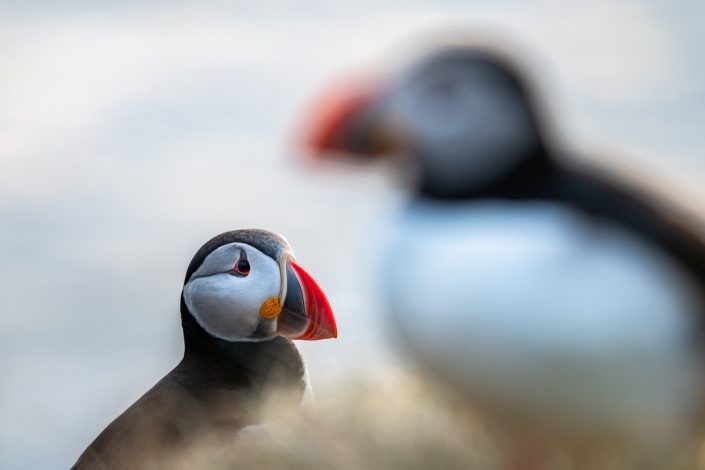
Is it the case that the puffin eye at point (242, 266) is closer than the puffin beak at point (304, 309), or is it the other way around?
the puffin beak at point (304, 309)

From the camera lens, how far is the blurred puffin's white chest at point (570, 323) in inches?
174

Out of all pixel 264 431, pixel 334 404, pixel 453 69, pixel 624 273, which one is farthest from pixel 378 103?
pixel 264 431


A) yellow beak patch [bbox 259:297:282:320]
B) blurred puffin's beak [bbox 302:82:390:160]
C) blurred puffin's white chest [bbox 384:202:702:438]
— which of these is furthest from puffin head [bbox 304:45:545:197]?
yellow beak patch [bbox 259:297:282:320]

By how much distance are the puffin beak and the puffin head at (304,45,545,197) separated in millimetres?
585

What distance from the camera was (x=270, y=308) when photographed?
4.91 metres

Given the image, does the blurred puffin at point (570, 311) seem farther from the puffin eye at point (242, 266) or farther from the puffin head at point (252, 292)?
the puffin eye at point (242, 266)

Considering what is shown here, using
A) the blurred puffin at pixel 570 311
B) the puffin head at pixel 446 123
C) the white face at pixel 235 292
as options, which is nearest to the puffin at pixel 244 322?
the white face at pixel 235 292

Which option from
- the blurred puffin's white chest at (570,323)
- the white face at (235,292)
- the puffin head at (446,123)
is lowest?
the white face at (235,292)

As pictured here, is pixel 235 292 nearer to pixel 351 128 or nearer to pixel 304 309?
pixel 304 309

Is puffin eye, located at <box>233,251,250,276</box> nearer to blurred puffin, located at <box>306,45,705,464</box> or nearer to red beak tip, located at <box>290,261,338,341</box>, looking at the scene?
red beak tip, located at <box>290,261,338,341</box>

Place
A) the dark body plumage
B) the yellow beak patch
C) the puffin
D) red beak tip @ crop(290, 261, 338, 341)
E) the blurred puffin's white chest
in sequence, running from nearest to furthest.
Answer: the dark body plumage
the blurred puffin's white chest
the puffin
red beak tip @ crop(290, 261, 338, 341)
the yellow beak patch

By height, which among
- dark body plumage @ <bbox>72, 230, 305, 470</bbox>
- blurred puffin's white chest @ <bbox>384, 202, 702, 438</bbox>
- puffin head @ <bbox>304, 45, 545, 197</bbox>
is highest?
puffin head @ <bbox>304, 45, 545, 197</bbox>

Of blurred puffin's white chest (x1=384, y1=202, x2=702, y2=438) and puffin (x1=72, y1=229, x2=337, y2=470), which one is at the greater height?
blurred puffin's white chest (x1=384, y1=202, x2=702, y2=438)

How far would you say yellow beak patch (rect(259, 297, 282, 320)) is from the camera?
490 centimetres
